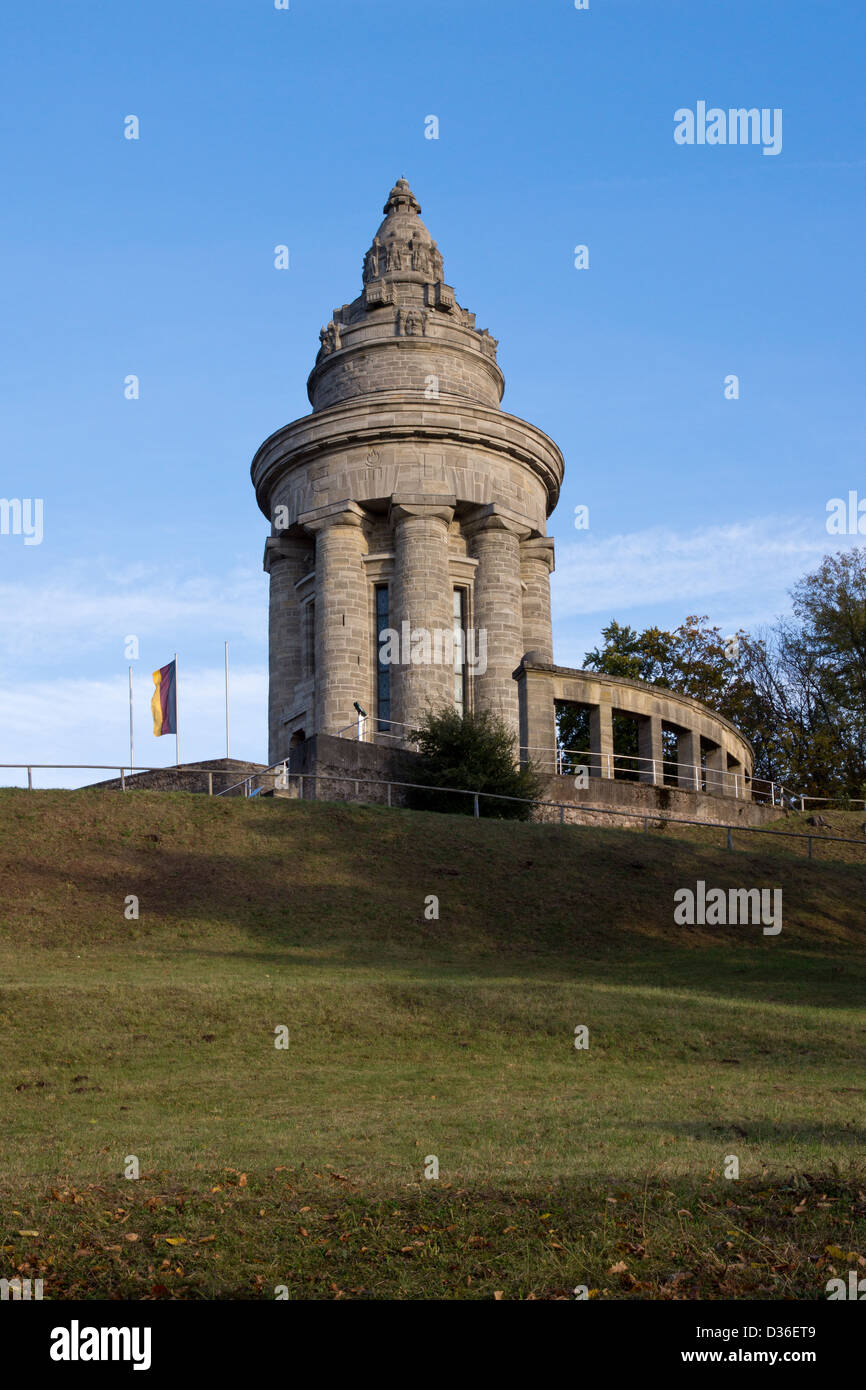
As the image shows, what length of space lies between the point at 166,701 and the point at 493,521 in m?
13.9

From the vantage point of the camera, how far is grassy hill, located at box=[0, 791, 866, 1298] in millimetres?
8578

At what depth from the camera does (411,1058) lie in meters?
18.0

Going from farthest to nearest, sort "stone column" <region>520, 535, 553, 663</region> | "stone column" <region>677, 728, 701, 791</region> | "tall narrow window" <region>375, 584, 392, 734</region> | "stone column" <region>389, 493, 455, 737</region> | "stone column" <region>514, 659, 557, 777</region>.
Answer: "stone column" <region>520, 535, 553, 663</region>, "stone column" <region>677, 728, 701, 791</region>, "tall narrow window" <region>375, 584, 392, 734</region>, "stone column" <region>389, 493, 455, 737</region>, "stone column" <region>514, 659, 557, 777</region>

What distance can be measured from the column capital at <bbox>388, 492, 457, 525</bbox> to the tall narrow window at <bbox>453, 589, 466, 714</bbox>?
132 inches

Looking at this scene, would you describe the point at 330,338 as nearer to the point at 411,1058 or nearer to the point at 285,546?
the point at 285,546

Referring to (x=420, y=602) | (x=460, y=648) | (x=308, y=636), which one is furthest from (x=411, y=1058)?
(x=308, y=636)

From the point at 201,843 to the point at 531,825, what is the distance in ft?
27.3

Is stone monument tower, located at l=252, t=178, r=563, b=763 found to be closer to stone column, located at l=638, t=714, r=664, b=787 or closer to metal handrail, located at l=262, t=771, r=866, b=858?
stone column, located at l=638, t=714, r=664, b=787

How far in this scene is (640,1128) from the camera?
12.7 meters

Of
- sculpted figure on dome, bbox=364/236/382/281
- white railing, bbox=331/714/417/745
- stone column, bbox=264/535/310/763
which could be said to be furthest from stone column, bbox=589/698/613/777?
sculpted figure on dome, bbox=364/236/382/281

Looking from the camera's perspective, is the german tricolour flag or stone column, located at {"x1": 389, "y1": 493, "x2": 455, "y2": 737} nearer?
the german tricolour flag

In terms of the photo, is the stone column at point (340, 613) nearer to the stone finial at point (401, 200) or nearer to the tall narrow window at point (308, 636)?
the tall narrow window at point (308, 636)
